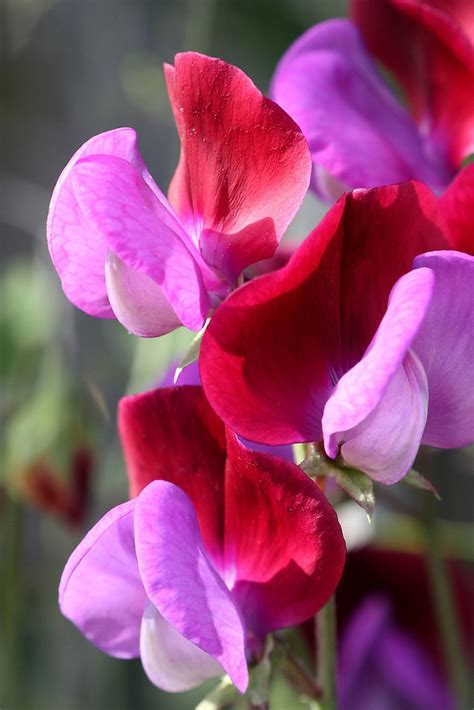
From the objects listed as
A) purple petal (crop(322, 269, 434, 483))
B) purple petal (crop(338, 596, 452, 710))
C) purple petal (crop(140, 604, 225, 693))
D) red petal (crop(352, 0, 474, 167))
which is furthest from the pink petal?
purple petal (crop(338, 596, 452, 710))

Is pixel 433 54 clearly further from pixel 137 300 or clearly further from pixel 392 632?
pixel 392 632

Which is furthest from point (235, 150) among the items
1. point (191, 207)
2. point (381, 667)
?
point (381, 667)

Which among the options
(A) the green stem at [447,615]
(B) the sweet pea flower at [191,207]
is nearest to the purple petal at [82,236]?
(B) the sweet pea flower at [191,207]

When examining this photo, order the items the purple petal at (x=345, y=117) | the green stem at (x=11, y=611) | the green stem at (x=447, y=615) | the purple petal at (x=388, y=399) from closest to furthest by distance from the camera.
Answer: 1. the purple petal at (x=388, y=399)
2. the purple petal at (x=345, y=117)
3. the green stem at (x=447, y=615)
4. the green stem at (x=11, y=611)

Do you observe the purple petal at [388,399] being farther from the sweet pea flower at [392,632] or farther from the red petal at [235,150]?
the sweet pea flower at [392,632]

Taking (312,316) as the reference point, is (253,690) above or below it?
below

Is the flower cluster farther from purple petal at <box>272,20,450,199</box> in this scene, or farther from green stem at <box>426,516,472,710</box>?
green stem at <box>426,516,472,710</box>
